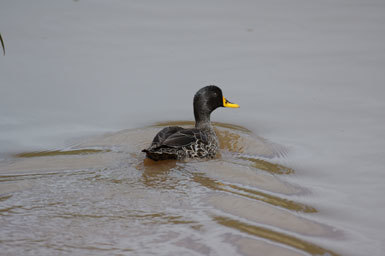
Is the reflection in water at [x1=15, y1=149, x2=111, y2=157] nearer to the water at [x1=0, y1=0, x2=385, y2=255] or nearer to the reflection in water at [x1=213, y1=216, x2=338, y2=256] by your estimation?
the water at [x1=0, y1=0, x2=385, y2=255]

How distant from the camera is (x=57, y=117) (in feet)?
26.7

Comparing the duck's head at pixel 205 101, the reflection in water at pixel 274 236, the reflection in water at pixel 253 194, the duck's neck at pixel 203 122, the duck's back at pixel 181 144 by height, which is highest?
the duck's head at pixel 205 101

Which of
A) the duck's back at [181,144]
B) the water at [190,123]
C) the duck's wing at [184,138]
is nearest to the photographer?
the water at [190,123]

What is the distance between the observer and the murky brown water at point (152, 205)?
188 inches

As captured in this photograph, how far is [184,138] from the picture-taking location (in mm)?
7199

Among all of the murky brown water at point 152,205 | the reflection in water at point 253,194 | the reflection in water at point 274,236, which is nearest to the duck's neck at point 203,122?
the murky brown water at point 152,205

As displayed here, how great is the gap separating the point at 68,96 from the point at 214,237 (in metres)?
4.56

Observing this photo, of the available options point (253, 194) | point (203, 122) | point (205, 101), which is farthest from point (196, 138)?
point (253, 194)

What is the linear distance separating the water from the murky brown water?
2 cm

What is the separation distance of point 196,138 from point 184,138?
183mm

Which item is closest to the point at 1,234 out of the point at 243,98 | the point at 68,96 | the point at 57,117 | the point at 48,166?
the point at 48,166

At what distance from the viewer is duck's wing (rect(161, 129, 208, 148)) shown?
696 centimetres

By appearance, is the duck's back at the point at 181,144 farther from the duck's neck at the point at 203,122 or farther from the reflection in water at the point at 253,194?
the reflection in water at the point at 253,194

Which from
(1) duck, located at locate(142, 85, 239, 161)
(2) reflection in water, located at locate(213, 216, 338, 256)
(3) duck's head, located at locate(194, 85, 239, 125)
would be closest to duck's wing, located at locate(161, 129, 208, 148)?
(1) duck, located at locate(142, 85, 239, 161)
